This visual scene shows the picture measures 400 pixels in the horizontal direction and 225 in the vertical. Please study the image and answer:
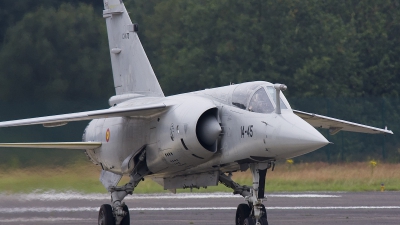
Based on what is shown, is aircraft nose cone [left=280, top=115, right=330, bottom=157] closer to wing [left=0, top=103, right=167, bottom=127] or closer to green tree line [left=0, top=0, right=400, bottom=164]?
wing [left=0, top=103, right=167, bottom=127]

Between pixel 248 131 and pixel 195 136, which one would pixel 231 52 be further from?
pixel 248 131

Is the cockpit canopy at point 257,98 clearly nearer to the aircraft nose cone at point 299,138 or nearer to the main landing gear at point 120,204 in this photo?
the aircraft nose cone at point 299,138

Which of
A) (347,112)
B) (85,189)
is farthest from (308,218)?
(347,112)

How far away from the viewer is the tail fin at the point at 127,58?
574 inches

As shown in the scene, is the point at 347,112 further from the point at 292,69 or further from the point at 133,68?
the point at 133,68

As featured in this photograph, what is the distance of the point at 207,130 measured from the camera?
11.7 meters

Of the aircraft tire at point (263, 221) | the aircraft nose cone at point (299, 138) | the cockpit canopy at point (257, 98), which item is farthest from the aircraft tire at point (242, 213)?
the aircraft nose cone at point (299, 138)

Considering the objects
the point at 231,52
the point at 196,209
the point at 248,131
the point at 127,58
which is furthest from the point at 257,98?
the point at 231,52

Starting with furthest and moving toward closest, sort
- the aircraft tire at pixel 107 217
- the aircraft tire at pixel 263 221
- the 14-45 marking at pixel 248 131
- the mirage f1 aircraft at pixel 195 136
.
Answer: the aircraft tire at pixel 107 217 < the aircraft tire at pixel 263 221 < the 14-45 marking at pixel 248 131 < the mirage f1 aircraft at pixel 195 136

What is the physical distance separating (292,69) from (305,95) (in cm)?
172

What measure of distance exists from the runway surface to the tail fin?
2455mm

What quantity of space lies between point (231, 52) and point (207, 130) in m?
22.2

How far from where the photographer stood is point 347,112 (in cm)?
2745

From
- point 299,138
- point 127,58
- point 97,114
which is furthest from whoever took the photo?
point 127,58
